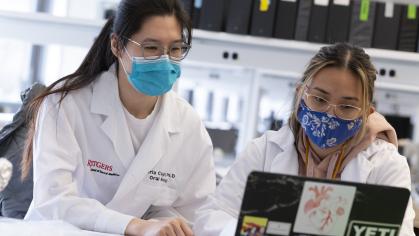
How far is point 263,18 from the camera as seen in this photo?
2.77 metres

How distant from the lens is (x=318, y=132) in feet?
4.50

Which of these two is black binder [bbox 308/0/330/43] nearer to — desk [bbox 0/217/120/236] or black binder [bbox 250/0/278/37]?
black binder [bbox 250/0/278/37]

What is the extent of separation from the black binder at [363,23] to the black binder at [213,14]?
2.03 ft

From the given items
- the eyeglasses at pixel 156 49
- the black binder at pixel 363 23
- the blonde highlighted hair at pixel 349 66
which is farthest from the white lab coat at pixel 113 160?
the black binder at pixel 363 23

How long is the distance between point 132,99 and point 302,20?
140 cm

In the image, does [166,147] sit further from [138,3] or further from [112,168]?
[138,3]

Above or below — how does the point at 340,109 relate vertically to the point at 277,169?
above

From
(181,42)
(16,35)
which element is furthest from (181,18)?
(16,35)

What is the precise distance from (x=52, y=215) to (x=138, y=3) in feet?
1.97

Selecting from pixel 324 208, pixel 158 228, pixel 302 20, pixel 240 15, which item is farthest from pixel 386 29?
pixel 324 208

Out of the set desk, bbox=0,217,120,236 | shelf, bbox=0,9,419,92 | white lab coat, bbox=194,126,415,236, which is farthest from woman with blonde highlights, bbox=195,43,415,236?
shelf, bbox=0,9,419,92

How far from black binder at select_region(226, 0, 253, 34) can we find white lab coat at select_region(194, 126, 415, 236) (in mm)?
1338

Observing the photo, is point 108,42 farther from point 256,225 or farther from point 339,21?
point 339,21

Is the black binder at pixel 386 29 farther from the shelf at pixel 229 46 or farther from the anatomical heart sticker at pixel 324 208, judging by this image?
the anatomical heart sticker at pixel 324 208
